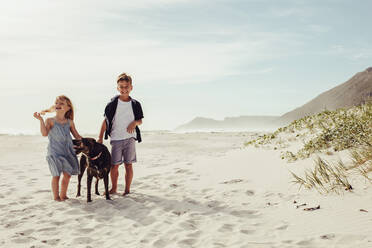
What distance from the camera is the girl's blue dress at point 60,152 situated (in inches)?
228

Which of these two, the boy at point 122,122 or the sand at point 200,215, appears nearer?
the sand at point 200,215

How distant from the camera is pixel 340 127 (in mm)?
7711

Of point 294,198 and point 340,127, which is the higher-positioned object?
point 340,127

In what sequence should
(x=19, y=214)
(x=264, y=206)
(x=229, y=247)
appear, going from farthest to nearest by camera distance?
(x=19, y=214)
(x=264, y=206)
(x=229, y=247)

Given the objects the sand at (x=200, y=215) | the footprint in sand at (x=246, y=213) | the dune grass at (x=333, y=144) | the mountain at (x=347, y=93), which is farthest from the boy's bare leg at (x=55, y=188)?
the mountain at (x=347, y=93)

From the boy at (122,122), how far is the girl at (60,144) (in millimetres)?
Result: 595

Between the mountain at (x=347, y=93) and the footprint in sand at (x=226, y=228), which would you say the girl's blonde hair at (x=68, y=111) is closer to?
the footprint in sand at (x=226, y=228)

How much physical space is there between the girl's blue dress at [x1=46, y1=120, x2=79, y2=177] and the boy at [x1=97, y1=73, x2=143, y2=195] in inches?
22.8

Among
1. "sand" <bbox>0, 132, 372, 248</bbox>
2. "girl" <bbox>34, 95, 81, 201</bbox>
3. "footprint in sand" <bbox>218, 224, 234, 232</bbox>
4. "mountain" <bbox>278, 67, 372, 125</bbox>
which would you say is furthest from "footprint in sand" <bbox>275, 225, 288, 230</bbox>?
"mountain" <bbox>278, 67, 372, 125</bbox>

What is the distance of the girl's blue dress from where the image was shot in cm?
579

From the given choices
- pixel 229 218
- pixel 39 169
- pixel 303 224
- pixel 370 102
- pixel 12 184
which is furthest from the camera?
pixel 39 169

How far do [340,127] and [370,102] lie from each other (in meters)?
1.19

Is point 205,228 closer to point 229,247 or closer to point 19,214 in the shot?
point 229,247

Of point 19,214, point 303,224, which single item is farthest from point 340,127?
point 19,214
